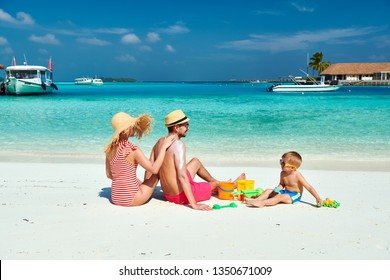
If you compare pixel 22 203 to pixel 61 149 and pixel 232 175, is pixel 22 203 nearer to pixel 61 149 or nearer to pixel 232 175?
pixel 232 175

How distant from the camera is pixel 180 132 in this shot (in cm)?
463

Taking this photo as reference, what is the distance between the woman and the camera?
446cm

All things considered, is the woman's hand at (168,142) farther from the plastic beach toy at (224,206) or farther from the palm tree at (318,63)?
the palm tree at (318,63)

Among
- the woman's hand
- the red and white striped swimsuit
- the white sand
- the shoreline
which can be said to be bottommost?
the shoreline

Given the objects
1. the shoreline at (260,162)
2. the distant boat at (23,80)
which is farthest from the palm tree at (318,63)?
the shoreline at (260,162)

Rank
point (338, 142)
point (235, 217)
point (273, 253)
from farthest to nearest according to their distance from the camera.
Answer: point (338, 142), point (235, 217), point (273, 253)

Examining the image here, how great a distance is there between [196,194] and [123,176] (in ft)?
2.97

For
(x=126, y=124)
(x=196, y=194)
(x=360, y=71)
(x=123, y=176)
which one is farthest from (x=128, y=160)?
(x=360, y=71)

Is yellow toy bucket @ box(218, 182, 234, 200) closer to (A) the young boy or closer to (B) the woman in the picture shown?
(A) the young boy

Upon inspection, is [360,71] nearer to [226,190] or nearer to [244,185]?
[244,185]

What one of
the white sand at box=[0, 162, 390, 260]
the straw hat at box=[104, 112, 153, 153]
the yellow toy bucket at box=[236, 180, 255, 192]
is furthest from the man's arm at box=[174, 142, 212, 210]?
the yellow toy bucket at box=[236, 180, 255, 192]

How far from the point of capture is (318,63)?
9375 cm

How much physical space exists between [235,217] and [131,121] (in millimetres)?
1558
